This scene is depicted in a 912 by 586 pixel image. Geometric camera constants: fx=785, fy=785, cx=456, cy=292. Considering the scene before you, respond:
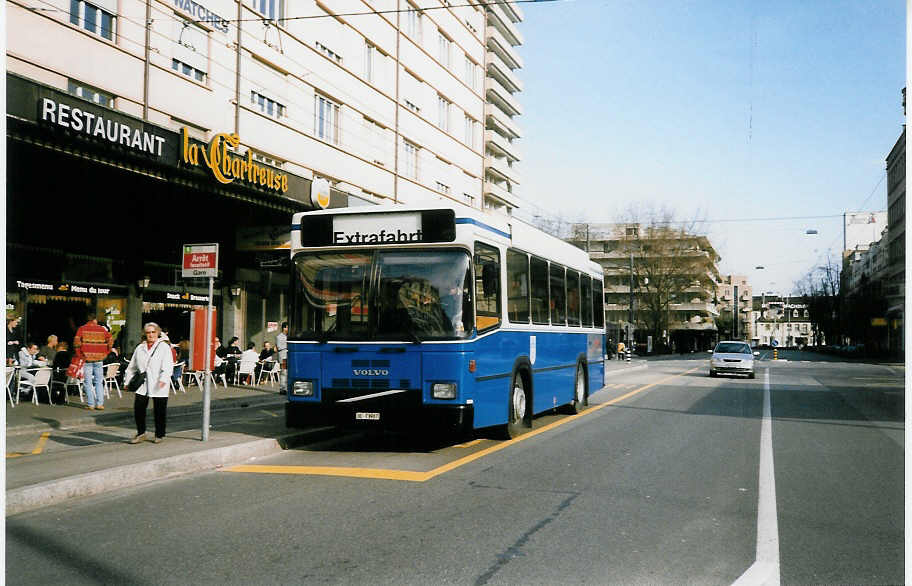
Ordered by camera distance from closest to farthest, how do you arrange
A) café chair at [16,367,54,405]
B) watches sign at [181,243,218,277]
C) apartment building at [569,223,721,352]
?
watches sign at [181,243,218,277] → café chair at [16,367,54,405] → apartment building at [569,223,721,352]

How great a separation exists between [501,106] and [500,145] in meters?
4.14

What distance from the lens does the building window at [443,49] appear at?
134 ft

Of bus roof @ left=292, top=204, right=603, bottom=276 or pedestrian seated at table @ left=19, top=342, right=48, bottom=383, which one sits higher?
bus roof @ left=292, top=204, right=603, bottom=276

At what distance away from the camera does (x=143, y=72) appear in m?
20.0

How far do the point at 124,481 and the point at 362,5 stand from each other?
2770cm

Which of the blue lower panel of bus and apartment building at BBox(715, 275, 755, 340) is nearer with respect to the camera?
the blue lower panel of bus

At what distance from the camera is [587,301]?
51.1 feet

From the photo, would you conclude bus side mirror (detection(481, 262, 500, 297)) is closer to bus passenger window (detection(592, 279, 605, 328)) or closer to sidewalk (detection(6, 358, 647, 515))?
sidewalk (detection(6, 358, 647, 515))

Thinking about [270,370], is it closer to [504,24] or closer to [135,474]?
[135,474]

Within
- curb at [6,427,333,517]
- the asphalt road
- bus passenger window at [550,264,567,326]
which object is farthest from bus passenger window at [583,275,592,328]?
curb at [6,427,333,517]

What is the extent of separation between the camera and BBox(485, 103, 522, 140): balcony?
60.6 m

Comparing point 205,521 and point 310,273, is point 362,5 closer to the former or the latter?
point 310,273

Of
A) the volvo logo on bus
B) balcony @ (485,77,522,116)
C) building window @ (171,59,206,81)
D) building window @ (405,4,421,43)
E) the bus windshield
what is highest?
balcony @ (485,77,522,116)

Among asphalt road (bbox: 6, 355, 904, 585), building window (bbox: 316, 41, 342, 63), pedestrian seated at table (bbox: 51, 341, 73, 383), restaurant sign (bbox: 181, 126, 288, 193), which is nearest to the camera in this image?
asphalt road (bbox: 6, 355, 904, 585)
